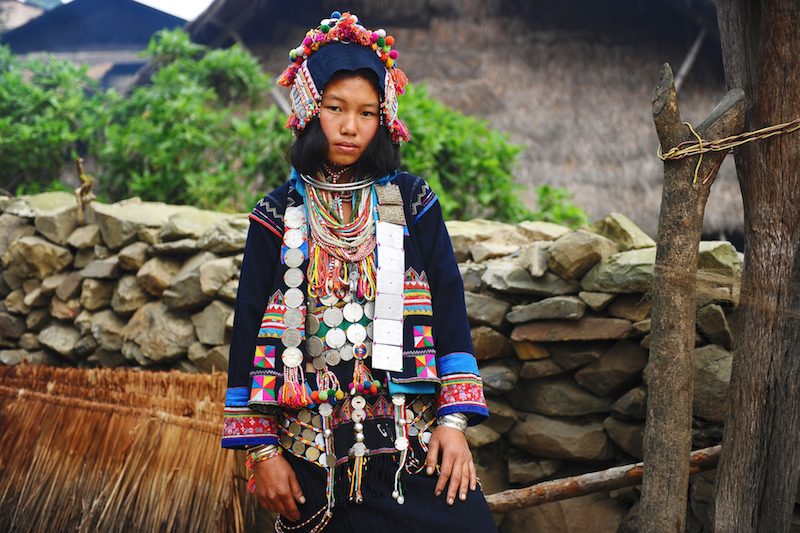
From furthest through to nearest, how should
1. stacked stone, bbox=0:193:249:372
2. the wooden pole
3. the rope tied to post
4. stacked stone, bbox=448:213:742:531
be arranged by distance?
A: stacked stone, bbox=0:193:249:372 → stacked stone, bbox=448:213:742:531 → the wooden pole → the rope tied to post

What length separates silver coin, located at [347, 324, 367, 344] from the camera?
158 centimetres

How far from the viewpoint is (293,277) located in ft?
5.28

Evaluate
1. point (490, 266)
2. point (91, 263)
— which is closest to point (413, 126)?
point (490, 266)

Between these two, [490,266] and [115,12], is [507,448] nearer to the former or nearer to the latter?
[490,266]

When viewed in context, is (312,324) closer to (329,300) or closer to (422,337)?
(329,300)

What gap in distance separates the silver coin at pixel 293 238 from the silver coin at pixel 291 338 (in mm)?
241

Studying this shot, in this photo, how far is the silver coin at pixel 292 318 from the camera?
61.9 inches

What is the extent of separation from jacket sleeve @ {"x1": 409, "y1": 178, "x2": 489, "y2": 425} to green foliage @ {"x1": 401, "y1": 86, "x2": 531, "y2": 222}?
2856 millimetres

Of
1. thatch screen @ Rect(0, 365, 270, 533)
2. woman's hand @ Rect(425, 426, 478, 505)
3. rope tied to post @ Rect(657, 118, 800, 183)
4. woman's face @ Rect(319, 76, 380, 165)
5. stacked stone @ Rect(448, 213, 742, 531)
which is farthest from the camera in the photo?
stacked stone @ Rect(448, 213, 742, 531)

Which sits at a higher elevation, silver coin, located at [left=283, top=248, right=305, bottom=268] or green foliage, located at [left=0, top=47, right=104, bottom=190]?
green foliage, located at [left=0, top=47, right=104, bottom=190]

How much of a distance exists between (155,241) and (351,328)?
265 centimetres

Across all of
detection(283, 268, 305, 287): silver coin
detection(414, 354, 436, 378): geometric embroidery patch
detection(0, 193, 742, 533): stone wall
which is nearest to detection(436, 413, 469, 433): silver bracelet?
detection(414, 354, 436, 378): geometric embroidery patch

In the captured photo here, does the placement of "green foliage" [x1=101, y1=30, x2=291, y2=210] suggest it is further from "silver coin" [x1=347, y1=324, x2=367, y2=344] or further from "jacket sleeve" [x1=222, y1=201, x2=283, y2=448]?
"silver coin" [x1=347, y1=324, x2=367, y2=344]

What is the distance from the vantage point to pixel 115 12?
1010 centimetres
